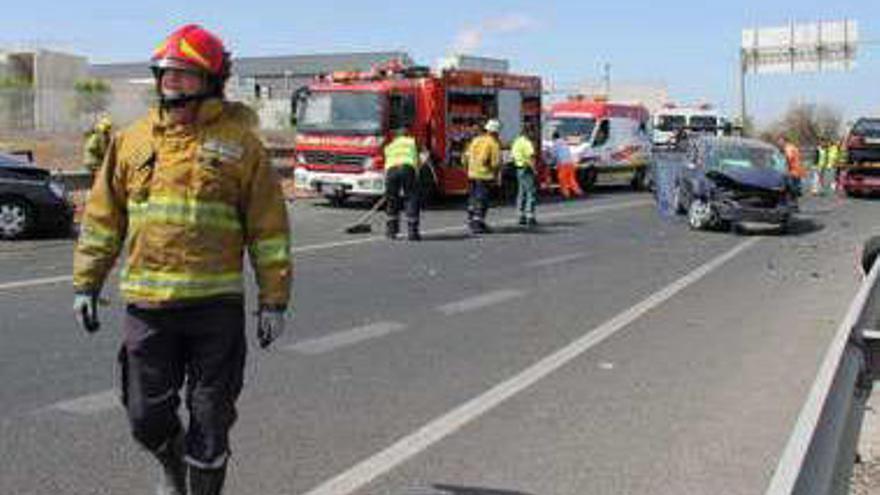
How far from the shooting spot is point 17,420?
7.70m

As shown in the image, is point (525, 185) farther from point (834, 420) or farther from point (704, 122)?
point (704, 122)

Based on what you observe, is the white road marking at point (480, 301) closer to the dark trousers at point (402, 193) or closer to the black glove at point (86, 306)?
the dark trousers at point (402, 193)

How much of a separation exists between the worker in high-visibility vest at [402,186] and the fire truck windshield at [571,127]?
15.5 metres

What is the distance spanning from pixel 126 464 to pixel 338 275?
28.8 ft

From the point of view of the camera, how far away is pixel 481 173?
2272cm

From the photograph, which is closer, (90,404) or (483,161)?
(90,404)

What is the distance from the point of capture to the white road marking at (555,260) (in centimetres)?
1735

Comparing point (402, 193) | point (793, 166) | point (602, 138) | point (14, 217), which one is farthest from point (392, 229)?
point (602, 138)

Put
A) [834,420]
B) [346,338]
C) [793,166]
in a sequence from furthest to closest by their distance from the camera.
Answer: [793,166] < [346,338] < [834,420]

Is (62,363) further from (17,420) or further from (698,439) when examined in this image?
(698,439)

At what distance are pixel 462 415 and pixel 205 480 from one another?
2.93m

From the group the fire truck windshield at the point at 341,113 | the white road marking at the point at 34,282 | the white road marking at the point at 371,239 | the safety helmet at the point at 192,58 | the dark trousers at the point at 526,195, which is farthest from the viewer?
the fire truck windshield at the point at 341,113

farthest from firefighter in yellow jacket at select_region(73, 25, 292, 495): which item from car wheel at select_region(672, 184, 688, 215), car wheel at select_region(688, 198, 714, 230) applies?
car wheel at select_region(672, 184, 688, 215)

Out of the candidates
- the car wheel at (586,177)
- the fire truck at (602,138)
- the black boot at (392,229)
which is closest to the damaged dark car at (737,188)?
the black boot at (392,229)
